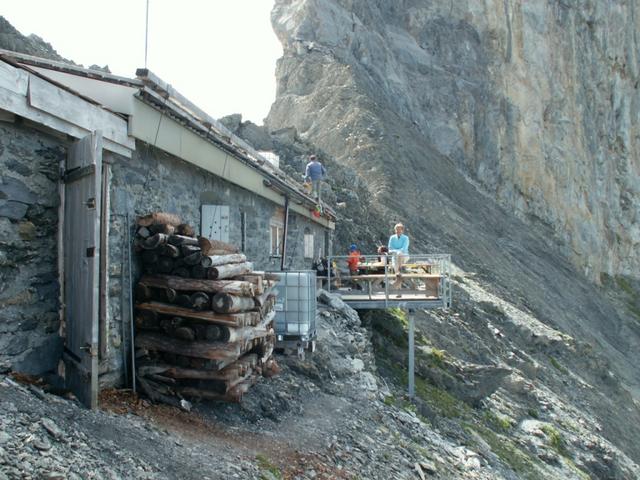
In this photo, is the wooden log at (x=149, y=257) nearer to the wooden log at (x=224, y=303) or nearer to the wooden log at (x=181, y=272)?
the wooden log at (x=181, y=272)

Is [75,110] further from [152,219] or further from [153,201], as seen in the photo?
[153,201]

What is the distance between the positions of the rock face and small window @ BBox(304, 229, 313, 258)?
21.3 metres

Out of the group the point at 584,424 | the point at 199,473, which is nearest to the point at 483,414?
the point at 584,424

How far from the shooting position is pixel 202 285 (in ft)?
20.7

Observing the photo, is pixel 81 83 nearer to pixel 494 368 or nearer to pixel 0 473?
pixel 0 473

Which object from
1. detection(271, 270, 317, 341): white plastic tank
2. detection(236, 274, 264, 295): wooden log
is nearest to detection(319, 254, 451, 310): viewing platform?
detection(271, 270, 317, 341): white plastic tank

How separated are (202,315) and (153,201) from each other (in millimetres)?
1682

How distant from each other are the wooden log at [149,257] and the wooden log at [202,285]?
179mm

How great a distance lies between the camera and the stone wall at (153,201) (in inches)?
251

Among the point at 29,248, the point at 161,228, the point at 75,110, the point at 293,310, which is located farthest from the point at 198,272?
the point at 293,310

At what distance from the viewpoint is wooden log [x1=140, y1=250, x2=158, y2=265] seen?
669 centimetres

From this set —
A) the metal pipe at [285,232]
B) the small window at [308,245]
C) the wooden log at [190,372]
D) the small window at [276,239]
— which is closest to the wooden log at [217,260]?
the wooden log at [190,372]

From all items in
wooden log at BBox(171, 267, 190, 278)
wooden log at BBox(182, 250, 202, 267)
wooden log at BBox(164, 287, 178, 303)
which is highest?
wooden log at BBox(182, 250, 202, 267)

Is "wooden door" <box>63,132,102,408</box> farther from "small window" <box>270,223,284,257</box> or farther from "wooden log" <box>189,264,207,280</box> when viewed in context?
"small window" <box>270,223,284,257</box>
